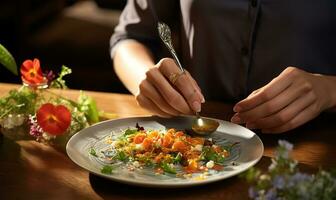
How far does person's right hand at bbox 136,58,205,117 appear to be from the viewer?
3.87 ft

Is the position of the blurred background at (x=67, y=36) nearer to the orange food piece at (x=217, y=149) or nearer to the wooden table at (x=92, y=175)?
the wooden table at (x=92, y=175)

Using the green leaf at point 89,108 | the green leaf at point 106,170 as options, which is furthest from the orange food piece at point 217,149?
the green leaf at point 89,108

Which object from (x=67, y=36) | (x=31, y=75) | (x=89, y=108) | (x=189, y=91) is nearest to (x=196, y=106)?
(x=189, y=91)

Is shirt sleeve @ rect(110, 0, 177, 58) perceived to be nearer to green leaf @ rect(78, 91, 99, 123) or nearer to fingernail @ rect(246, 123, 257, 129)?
green leaf @ rect(78, 91, 99, 123)

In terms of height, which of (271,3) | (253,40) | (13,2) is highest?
(271,3)

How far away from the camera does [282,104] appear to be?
117 cm

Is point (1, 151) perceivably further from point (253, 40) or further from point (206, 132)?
point (253, 40)

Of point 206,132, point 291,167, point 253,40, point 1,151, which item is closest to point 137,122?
point 206,132

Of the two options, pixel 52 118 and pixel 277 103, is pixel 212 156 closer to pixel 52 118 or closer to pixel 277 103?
pixel 277 103

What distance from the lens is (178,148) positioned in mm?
1076

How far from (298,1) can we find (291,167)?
3.09 ft

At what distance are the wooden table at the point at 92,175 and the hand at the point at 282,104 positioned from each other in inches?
1.6

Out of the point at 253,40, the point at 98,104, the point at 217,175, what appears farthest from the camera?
the point at 253,40

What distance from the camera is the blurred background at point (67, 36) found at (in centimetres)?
326
